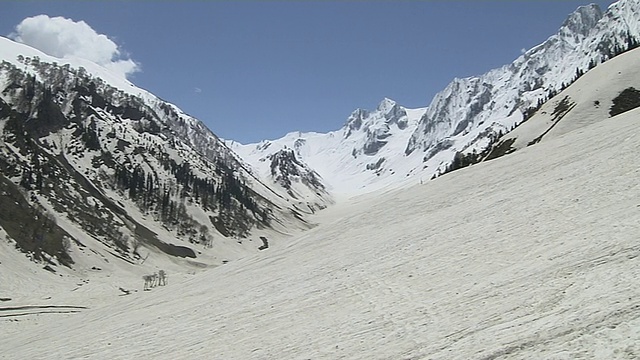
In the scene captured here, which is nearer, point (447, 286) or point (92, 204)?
point (447, 286)

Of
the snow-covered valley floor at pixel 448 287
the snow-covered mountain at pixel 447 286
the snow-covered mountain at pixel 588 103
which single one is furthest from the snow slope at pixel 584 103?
the snow-covered mountain at pixel 447 286

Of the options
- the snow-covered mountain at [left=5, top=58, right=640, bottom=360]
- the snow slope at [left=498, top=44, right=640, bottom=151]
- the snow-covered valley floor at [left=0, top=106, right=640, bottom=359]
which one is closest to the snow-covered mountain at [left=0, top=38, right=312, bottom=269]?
the snow-covered valley floor at [left=0, top=106, right=640, bottom=359]

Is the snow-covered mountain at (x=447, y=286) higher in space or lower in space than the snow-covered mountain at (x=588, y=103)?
lower

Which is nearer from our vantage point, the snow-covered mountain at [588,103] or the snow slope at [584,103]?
the snow-covered mountain at [588,103]

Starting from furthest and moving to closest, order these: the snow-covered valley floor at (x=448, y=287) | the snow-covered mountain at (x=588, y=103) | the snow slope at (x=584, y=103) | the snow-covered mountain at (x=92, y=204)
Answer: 1. the snow-covered mountain at (x=92, y=204)
2. the snow slope at (x=584, y=103)
3. the snow-covered mountain at (x=588, y=103)
4. the snow-covered valley floor at (x=448, y=287)

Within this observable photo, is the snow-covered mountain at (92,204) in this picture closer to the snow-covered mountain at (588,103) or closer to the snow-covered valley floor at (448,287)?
the snow-covered valley floor at (448,287)

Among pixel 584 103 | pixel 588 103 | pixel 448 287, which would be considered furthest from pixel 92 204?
pixel 448 287

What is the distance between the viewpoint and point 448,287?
765 inches

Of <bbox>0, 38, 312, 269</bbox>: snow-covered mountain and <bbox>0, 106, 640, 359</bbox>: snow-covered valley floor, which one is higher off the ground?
<bbox>0, 38, 312, 269</bbox>: snow-covered mountain

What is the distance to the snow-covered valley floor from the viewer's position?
13.9 metres

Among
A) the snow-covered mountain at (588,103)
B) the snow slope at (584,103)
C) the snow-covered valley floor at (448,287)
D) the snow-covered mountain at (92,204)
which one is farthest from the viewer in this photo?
the snow-covered mountain at (92,204)

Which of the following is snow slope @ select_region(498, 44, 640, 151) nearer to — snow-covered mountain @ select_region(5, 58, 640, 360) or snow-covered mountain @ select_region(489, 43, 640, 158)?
snow-covered mountain @ select_region(489, 43, 640, 158)

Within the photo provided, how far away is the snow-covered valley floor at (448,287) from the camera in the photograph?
45.5 ft

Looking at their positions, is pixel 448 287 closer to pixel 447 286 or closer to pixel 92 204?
pixel 447 286
